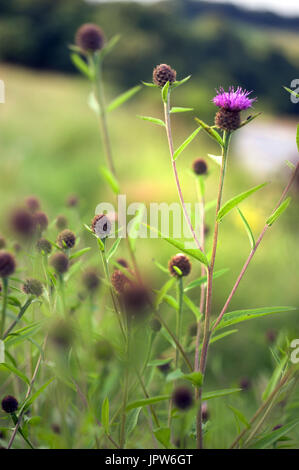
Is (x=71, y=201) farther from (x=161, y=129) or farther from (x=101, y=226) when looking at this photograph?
(x=161, y=129)

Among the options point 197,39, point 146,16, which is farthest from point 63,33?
point 197,39

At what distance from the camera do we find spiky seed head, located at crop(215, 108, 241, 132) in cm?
38

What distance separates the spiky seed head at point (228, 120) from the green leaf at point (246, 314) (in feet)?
0.55

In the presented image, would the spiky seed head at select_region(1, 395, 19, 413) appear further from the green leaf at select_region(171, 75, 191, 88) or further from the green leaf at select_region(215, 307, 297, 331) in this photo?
the green leaf at select_region(171, 75, 191, 88)

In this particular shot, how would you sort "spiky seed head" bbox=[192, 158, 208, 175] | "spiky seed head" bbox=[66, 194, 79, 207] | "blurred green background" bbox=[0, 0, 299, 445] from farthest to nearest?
"blurred green background" bbox=[0, 0, 299, 445]
"spiky seed head" bbox=[66, 194, 79, 207]
"spiky seed head" bbox=[192, 158, 208, 175]

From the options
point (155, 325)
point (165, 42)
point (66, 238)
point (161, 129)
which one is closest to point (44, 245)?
point (66, 238)

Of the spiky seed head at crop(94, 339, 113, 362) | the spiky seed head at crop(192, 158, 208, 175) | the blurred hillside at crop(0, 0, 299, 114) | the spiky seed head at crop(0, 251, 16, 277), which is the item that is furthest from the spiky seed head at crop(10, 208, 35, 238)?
the blurred hillside at crop(0, 0, 299, 114)

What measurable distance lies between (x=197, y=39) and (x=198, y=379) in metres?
6.73

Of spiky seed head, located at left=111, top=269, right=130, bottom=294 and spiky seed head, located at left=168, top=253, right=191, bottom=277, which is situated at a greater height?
spiky seed head, located at left=168, top=253, right=191, bottom=277

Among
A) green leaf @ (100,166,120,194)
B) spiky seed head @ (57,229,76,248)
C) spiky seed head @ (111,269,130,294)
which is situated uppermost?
green leaf @ (100,166,120,194)

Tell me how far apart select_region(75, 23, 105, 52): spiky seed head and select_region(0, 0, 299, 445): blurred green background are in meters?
0.04

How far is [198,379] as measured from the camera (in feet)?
1.19

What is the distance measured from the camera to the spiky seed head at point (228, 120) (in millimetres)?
383
